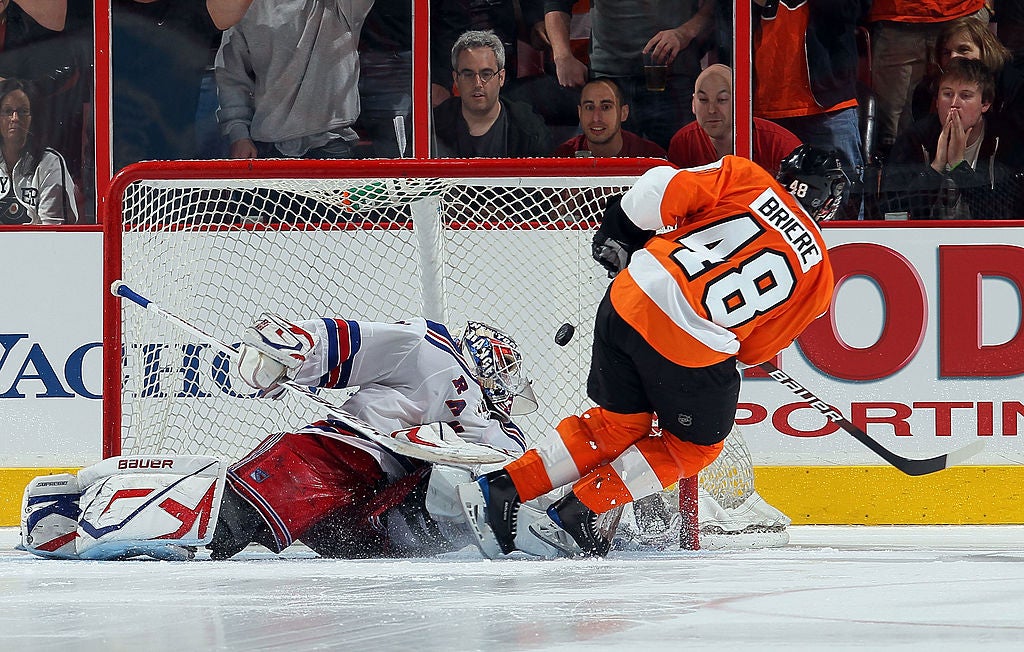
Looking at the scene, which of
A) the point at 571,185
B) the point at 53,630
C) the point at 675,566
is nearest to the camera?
the point at 53,630

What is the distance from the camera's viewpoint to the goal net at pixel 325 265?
326 centimetres

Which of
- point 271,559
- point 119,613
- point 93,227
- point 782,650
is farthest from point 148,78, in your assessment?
point 782,650

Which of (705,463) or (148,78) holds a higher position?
(148,78)

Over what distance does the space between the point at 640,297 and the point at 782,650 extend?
4.24ft

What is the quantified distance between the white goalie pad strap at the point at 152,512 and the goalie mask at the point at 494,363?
0.68 metres

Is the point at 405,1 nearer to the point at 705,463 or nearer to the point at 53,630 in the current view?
the point at 705,463

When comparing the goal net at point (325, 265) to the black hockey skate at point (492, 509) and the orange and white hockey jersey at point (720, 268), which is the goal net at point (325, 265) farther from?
the black hockey skate at point (492, 509)

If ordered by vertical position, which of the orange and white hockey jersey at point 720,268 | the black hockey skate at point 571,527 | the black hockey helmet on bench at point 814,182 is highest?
the black hockey helmet on bench at point 814,182

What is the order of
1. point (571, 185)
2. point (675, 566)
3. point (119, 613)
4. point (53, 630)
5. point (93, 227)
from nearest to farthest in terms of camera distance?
point (53, 630) < point (119, 613) < point (675, 566) < point (571, 185) < point (93, 227)

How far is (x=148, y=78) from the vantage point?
13.7 ft

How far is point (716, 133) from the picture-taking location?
4160 mm

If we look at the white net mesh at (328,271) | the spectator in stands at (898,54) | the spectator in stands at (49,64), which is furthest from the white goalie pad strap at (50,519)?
the spectator in stands at (898,54)

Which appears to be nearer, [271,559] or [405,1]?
[271,559]

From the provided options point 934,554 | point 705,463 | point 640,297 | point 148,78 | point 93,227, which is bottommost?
point 934,554
